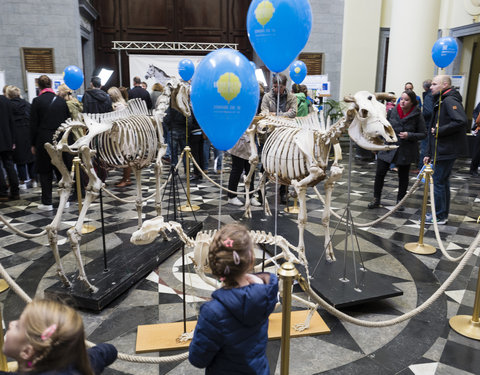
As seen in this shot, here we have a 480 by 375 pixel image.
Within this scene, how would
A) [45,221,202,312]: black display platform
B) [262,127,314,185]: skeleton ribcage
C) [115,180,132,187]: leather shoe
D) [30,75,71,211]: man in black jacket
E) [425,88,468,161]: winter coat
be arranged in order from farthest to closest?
[115,180,132,187]: leather shoe
[30,75,71,211]: man in black jacket
[425,88,468,161]: winter coat
[262,127,314,185]: skeleton ribcage
[45,221,202,312]: black display platform

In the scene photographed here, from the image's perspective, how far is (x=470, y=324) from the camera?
11.3 ft

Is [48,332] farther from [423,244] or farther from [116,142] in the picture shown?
[423,244]

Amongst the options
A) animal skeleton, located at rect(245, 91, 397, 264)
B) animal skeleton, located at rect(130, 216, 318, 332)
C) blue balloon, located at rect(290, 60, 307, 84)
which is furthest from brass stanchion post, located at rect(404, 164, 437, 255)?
blue balloon, located at rect(290, 60, 307, 84)

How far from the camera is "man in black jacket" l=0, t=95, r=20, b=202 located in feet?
23.1

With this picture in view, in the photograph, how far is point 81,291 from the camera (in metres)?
3.79

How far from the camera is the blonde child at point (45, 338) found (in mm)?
1378

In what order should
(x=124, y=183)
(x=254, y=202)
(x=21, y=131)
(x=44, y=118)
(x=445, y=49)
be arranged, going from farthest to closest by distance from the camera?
(x=124, y=183), (x=21, y=131), (x=254, y=202), (x=445, y=49), (x=44, y=118)

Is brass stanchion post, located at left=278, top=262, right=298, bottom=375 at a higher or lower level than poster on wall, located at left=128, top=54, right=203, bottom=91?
lower

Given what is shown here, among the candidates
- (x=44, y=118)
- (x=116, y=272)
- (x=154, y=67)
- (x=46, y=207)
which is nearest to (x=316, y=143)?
(x=116, y=272)

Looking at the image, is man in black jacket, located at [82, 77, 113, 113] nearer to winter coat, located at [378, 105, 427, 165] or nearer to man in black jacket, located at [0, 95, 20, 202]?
man in black jacket, located at [0, 95, 20, 202]

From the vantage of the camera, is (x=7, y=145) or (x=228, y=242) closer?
(x=228, y=242)

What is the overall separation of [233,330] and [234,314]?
0.08 m

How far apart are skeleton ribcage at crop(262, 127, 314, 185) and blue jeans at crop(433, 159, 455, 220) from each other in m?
2.69

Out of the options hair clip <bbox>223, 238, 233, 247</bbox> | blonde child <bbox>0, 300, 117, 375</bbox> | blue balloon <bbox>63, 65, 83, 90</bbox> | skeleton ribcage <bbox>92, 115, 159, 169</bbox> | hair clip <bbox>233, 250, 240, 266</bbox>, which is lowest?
blonde child <bbox>0, 300, 117, 375</bbox>
